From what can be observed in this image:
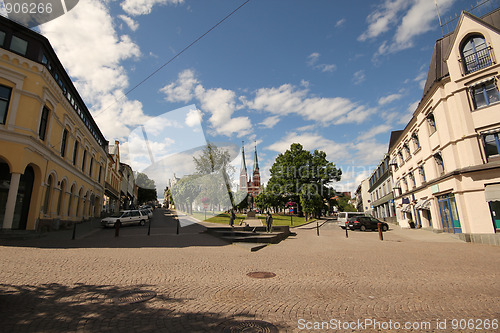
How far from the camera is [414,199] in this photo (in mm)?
26109

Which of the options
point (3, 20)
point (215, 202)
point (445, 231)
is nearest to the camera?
point (3, 20)

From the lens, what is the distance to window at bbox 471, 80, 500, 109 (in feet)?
51.6

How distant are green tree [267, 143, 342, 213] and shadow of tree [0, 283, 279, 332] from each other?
123 feet

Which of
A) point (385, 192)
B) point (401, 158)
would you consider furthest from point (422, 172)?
point (385, 192)

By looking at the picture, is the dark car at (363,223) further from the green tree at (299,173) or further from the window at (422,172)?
the green tree at (299,173)

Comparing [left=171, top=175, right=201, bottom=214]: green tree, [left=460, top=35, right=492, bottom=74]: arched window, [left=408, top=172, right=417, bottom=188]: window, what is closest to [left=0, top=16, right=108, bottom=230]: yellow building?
[left=171, top=175, right=201, bottom=214]: green tree

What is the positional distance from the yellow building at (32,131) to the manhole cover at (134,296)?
13082 millimetres

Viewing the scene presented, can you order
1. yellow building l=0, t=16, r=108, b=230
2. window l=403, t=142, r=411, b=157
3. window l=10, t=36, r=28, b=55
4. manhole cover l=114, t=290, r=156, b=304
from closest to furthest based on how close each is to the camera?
manhole cover l=114, t=290, r=156, b=304 → yellow building l=0, t=16, r=108, b=230 → window l=10, t=36, r=28, b=55 → window l=403, t=142, r=411, b=157

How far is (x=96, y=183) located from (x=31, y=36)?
19.9m

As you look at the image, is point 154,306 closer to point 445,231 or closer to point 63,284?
point 63,284

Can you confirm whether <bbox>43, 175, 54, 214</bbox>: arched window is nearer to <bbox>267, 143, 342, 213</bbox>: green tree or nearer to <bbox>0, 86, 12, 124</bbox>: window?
<bbox>0, 86, 12, 124</bbox>: window

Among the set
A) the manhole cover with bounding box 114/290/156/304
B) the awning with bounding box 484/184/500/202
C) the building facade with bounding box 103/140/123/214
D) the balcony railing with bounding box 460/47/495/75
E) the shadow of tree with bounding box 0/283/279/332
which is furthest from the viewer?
the building facade with bounding box 103/140/123/214

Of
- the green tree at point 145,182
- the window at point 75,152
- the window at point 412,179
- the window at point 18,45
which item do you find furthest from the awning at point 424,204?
the green tree at point 145,182

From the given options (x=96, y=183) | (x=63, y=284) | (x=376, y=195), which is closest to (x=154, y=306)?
(x=63, y=284)
